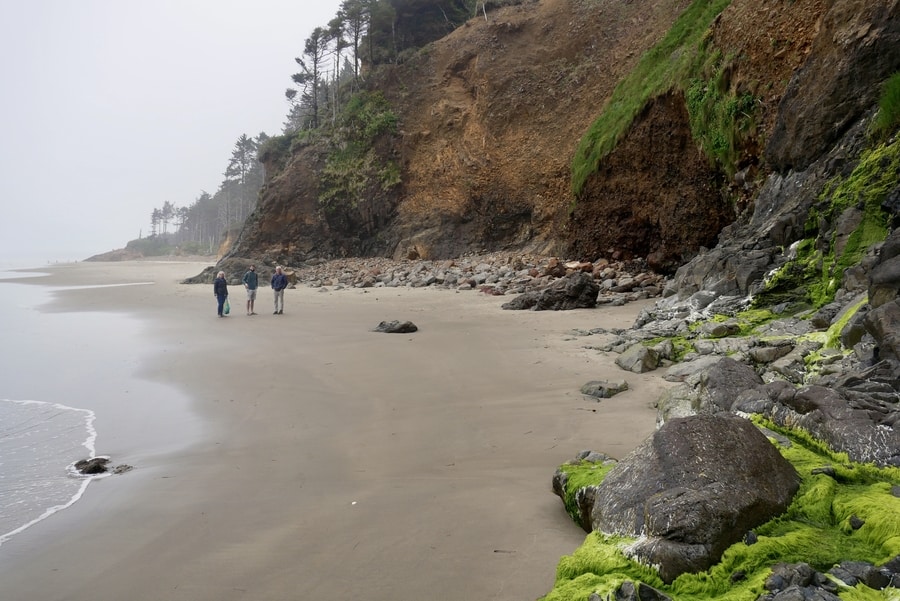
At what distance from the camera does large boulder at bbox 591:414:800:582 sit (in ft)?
8.35

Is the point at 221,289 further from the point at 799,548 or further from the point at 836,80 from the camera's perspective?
the point at 799,548

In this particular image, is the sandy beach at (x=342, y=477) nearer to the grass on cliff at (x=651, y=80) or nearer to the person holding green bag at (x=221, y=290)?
the person holding green bag at (x=221, y=290)

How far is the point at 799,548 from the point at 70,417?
277 inches

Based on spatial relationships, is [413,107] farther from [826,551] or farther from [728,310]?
[826,551]

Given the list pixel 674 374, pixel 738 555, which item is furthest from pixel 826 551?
pixel 674 374

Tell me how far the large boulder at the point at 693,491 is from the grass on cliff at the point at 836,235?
5096mm

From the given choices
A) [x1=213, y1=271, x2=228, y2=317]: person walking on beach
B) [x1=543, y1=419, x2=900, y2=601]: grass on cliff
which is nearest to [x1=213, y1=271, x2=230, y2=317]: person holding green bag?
[x1=213, y1=271, x2=228, y2=317]: person walking on beach

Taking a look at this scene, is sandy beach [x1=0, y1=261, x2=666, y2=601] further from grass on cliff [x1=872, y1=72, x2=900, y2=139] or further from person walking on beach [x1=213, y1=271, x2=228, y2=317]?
person walking on beach [x1=213, y1=271, x2=228, y2=317]

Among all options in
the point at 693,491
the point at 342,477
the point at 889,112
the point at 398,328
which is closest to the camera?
the point at 693,491

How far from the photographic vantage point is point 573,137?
27.5 m

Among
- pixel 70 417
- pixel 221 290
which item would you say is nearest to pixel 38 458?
pixel 70 417

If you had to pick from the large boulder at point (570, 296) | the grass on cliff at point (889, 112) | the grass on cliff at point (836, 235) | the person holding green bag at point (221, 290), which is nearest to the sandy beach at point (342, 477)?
the grass on cliff at point (836, 235)

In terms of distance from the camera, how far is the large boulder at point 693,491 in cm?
254

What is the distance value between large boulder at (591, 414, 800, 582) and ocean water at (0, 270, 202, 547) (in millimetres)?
3751
